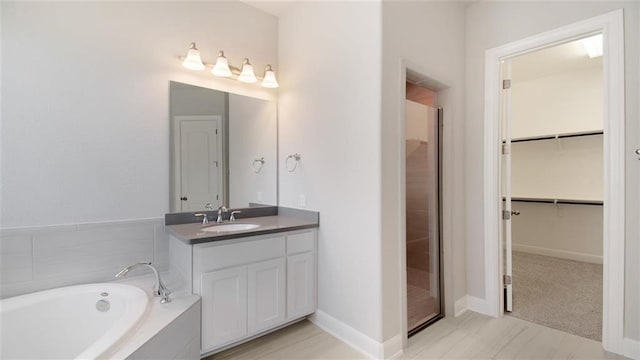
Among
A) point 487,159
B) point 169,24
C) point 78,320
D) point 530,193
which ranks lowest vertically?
point 78,320

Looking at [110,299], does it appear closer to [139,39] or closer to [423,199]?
[139,39]

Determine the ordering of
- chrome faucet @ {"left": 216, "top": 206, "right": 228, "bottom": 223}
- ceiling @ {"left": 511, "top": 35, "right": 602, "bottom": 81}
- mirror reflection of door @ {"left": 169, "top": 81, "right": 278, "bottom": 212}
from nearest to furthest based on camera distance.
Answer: mirror reflection of door @ {"left": 169, "top": 81, "right": 278, "bottom": 212} < chrome faucet @ {"left": 216, "top": 206, "right": 228, "bottom": 223} < ceiling @ {"left": 511, "top": 35, "right": 602, "bottom": 81}

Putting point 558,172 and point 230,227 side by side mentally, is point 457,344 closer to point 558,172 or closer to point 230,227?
point 230,227

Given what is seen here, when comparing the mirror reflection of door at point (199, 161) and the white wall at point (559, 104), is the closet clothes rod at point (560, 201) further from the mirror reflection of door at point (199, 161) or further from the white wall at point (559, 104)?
the mirror reflection of door at point (199, 161)

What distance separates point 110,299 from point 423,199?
8.01 ft

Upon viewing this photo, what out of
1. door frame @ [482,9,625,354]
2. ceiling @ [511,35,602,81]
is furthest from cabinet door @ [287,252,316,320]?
ceiling @ [511,35,602,81]

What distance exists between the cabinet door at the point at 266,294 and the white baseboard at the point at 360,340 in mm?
378

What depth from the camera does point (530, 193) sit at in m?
4.70

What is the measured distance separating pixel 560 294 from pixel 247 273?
325 cm

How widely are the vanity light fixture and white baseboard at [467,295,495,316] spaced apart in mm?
2771

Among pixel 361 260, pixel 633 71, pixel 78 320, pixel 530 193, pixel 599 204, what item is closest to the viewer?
pixel 78 320

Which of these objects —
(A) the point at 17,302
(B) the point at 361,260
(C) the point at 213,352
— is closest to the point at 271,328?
(C) the point at 213,352

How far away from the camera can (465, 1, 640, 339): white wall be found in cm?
194

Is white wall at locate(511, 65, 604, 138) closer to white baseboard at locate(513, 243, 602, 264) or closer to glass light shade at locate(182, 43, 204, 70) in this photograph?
white baseboard at locate(513, 243, 602, 264)
